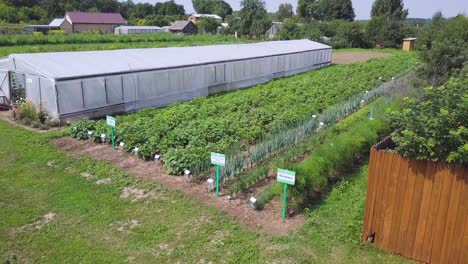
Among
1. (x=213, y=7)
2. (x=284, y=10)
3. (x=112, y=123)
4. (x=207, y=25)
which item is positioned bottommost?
(x=112, y=123)

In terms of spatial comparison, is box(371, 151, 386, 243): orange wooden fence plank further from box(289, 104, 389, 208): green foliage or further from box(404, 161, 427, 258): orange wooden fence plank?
box(289, 104, 389, 208): green foliage

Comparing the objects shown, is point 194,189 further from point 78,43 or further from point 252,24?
point 252,24

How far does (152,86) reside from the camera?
1956 centimetres

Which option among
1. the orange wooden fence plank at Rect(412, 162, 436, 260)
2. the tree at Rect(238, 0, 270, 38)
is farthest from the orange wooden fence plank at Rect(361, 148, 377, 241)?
the tree at Rect(238, 0, 270, 38)

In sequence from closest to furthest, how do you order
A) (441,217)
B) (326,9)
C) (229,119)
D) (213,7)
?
(441,217)
(229,119)
(326,9)
(213,7)

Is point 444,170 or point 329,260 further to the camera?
point 329,260

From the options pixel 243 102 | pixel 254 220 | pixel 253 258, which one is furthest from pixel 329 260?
pixel 243 102

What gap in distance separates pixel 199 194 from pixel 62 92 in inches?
365

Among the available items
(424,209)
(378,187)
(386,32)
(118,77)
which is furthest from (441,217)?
(386,32)

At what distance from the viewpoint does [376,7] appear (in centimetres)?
8462

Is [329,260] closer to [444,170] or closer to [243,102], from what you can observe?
[444,170]

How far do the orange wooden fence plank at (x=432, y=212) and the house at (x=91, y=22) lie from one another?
84393 millimetres

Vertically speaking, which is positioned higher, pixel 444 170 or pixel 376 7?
pixel 376 7

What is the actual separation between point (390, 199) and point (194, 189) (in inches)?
194
